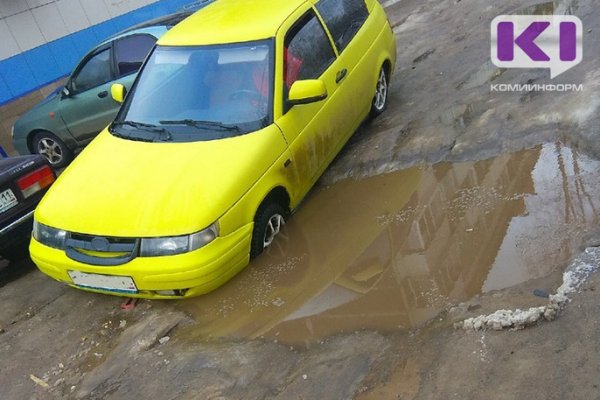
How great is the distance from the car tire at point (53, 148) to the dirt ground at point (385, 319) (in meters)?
3.31

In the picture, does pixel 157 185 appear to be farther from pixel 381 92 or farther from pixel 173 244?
pixel 381 92

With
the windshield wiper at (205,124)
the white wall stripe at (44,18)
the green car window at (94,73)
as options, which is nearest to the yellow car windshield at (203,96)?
the windshield wiper at (205,124)

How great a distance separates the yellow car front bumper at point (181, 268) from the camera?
4.03 metres

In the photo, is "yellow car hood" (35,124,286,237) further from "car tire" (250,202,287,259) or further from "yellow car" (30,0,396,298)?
"car tire" (250,202,287,259)

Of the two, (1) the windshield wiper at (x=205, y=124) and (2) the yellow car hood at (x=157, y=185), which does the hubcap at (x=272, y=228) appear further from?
(1) the windshield wiper at (x=205, y=124)

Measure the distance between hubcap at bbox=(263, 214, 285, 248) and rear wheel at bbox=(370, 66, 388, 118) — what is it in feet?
8.10

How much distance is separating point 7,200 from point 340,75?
328cm

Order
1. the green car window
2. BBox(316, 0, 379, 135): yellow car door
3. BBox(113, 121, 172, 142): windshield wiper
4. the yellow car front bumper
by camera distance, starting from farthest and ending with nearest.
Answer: the green car window < BBox(316, 0, 379, 135): yellow car door < BBox(113, 121, 172, 142): windshield wiper < the yellow car front bumper

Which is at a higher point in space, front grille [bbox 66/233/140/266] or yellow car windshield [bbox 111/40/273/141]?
yellow car windshield [bbox 111/40/273/141]

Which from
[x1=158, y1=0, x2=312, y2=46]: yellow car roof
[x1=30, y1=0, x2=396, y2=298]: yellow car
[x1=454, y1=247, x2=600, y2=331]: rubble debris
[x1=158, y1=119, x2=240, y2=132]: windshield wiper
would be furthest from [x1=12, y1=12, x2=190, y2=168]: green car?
[x1=454, y1=247, x2=600, y2=331]: rubble debris

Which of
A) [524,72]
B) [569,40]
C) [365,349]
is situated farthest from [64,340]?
[569,40]

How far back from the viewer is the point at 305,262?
457cm

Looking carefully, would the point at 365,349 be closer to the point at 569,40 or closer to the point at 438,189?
the point at 438,189

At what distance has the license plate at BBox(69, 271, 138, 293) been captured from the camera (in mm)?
4156
